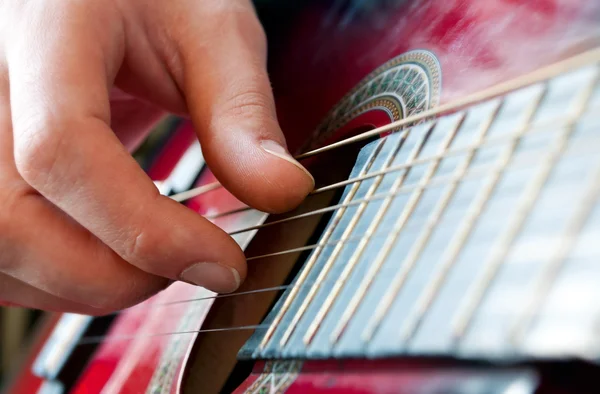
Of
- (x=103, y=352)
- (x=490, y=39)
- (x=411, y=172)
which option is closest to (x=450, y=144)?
(x=411, y=172)

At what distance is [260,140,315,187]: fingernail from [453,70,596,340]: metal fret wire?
0.77ft

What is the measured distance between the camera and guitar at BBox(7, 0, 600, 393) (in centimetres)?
30

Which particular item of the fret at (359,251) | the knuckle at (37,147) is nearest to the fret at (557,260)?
the fret at (359,251)

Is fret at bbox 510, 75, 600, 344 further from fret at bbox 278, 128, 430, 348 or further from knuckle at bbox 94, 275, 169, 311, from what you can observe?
knuckle at bbox 94, 275, 169, 311

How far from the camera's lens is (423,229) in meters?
0.39

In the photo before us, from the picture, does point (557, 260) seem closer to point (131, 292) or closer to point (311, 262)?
point (311, 262)

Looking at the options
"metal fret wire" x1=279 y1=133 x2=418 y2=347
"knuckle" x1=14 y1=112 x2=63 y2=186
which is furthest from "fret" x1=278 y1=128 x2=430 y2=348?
"knuckle" x1=14 y1=112 x2=63 y2=186

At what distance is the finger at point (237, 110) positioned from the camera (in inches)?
20.8

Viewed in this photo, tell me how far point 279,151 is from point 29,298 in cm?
35

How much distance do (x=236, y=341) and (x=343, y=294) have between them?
245 mm

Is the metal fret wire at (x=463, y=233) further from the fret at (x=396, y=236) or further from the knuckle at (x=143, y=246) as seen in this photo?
the knuckle at (x=143, y=246)

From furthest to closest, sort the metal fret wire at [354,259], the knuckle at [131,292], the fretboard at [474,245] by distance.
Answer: the knuckle at [131,292], the metal fret wire at [354,259], the fretboard at [474,245]

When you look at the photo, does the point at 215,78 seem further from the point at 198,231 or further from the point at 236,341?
the point at 236,341

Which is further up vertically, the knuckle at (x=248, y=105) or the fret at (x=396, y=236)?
the knuckle at (x=248, y=105)
